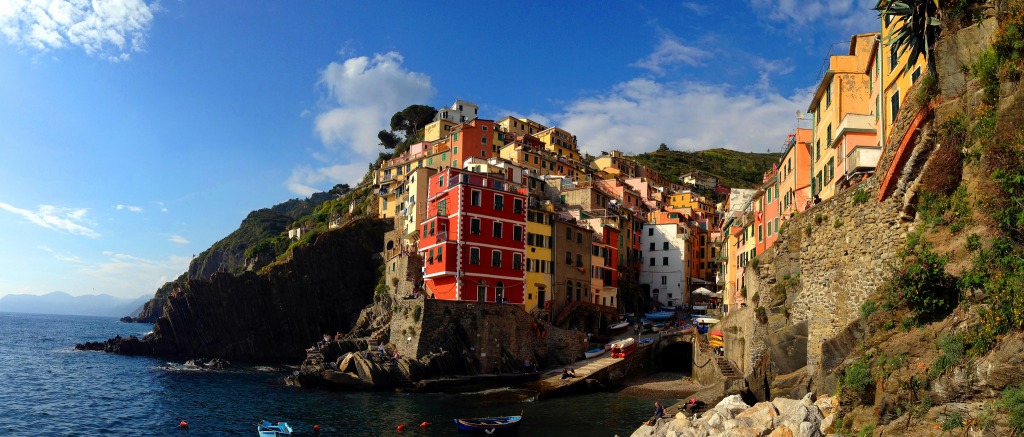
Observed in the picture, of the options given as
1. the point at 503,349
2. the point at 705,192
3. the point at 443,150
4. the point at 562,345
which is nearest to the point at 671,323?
the point at 562,345

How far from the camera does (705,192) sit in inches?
6314

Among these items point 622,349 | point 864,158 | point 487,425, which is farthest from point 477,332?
point 864,158

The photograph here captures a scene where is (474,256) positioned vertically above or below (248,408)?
above

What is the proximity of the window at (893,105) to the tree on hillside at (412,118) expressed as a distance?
4900 inches

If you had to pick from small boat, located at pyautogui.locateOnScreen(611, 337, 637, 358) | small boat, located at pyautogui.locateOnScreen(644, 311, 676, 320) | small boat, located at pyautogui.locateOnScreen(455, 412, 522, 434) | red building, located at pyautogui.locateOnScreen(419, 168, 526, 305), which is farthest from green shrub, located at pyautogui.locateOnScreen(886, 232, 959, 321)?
small boat, located at pyautogui.locateOnScreen(644, 311, 676, 320)

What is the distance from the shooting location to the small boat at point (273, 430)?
124ft

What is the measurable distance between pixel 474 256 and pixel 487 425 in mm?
26057

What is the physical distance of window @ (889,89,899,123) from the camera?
Result: 97.8 feet

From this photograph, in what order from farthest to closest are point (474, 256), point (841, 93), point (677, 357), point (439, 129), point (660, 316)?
1. point (439, 129)
2. point (660, 316)
3. point (677, 357)
4. point (474, 256)
5. point (841, 93)

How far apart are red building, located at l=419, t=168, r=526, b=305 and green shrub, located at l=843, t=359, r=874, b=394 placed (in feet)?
141

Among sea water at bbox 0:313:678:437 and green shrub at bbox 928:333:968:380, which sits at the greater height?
green shrub at bbox 928:333:968:380

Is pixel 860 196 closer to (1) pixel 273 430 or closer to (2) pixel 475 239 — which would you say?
(1) pixel 273 430

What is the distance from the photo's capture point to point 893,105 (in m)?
30.4

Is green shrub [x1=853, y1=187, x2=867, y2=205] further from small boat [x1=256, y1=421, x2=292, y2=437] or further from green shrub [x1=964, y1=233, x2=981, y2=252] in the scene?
small boat [x1=256, y1=421, x2=292, y2=437]
